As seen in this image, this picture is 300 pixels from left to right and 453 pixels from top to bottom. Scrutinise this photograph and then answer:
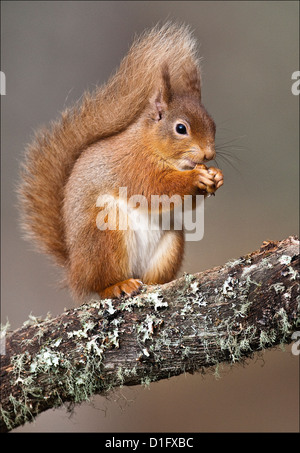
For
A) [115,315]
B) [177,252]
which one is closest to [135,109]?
[177,252]

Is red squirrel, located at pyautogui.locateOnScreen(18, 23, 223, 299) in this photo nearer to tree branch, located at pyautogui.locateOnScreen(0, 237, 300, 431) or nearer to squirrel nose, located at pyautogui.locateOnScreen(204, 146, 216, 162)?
squirrel nose, located at pyautogui.locateOnScreen(204, 146, 216, 162)

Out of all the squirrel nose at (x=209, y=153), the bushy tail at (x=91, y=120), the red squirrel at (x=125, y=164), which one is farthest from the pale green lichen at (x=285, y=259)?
the bushy tail at (x=91, y=120)

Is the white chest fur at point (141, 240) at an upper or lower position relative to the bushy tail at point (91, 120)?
lower

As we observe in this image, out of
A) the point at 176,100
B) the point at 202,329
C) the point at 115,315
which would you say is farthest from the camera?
the point at 176,100

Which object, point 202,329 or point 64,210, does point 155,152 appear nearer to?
point 64,210

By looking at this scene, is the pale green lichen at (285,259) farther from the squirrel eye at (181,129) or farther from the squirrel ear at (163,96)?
the squirrel ear at (163,96)

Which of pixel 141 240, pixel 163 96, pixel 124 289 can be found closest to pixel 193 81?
pixel 163 96

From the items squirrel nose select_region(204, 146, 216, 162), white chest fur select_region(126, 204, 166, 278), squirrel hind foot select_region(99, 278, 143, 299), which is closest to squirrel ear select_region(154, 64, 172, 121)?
squirrel nose select_region(204, 146, 216, 162)
